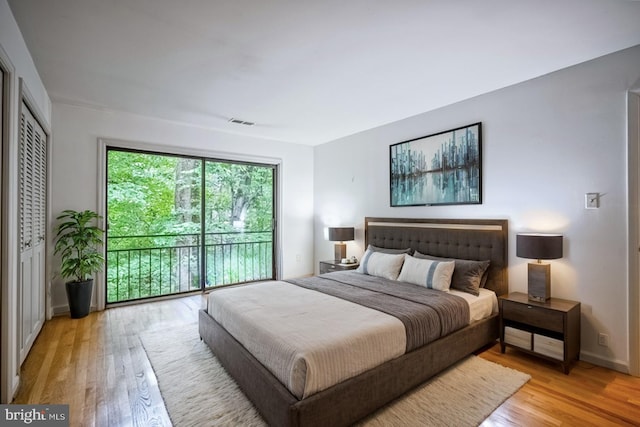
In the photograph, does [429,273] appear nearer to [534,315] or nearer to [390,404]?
[534,315]

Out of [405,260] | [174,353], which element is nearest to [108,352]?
[174,353]

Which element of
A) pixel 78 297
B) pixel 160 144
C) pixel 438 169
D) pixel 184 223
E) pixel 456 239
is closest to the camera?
pixel 456 239

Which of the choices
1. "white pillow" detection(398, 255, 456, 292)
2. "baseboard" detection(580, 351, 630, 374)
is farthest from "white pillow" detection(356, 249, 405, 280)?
"baseboard" detection(580, 351, 630, 374)

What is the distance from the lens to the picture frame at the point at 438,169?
3.47 metres

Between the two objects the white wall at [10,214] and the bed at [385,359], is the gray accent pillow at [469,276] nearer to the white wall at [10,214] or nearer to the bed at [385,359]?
the bed at [385,359]

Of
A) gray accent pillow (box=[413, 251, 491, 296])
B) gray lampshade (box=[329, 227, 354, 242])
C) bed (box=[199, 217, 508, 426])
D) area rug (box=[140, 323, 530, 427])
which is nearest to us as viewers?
bed (box=[199, 217, 508, 426])

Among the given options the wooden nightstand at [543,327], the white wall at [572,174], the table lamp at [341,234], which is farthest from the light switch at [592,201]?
the table lamp at [341,234]

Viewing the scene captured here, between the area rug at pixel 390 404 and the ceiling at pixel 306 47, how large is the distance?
261 centimetres

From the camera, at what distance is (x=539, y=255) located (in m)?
2.65

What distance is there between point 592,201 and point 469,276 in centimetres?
122

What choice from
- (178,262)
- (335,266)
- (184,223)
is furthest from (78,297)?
(335,266)

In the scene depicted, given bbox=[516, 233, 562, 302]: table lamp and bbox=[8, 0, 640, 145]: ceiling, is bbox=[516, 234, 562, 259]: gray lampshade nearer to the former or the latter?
bbox=[516, 233, 562, 302]: table lamp

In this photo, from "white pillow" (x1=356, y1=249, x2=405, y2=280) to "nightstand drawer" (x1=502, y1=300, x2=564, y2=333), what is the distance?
3.79 ft

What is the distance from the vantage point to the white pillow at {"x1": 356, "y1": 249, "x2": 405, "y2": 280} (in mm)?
3646
